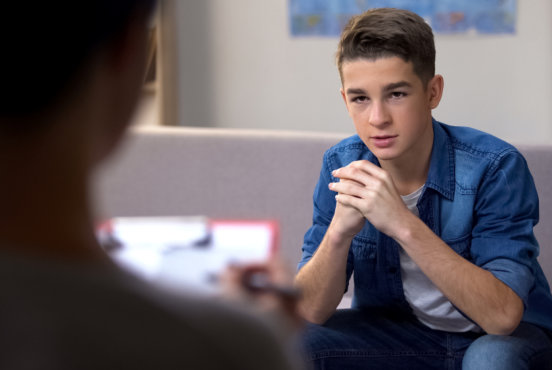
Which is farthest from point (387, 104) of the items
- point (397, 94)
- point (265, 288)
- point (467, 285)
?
point (265, 288)

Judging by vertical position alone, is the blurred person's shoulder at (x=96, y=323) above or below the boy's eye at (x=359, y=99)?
above

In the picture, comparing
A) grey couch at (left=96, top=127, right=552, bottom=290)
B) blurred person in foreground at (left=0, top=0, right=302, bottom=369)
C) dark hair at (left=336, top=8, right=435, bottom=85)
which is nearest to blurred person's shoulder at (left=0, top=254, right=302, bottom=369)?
blurred person in foreground at (left=0, top=0, right=302, bottom=369)

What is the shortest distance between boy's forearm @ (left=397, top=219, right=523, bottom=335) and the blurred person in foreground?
3.25ft

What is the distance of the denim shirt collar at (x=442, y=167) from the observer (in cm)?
133

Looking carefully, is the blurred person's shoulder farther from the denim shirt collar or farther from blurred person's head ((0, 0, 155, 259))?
the denim shirt collar

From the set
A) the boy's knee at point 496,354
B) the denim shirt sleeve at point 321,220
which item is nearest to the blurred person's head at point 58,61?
the boy's knee at point 496,354

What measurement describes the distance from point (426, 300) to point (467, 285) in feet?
0.60

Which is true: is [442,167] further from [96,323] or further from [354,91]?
[96,323]

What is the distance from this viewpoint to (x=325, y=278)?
51.1 inches

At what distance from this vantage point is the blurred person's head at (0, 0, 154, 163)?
20 centimetres

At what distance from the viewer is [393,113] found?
4.24 feet

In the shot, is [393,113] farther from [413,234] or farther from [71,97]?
[71,97]

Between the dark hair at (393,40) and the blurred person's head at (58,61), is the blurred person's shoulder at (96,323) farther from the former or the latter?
the dark hair at (393,40)

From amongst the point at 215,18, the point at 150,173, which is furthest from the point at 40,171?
the point at 215,18
